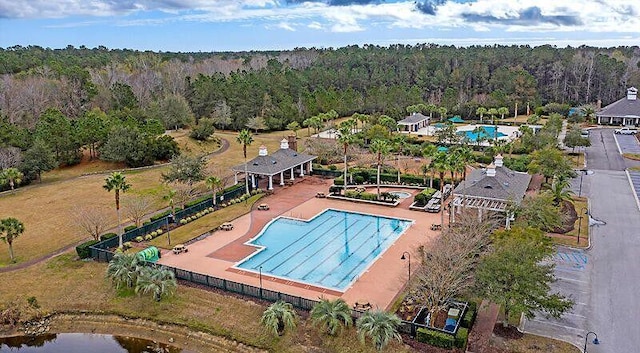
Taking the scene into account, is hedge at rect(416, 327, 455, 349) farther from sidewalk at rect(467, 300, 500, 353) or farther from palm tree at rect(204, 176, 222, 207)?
palm tree at rect(204, 176, 222, 207)

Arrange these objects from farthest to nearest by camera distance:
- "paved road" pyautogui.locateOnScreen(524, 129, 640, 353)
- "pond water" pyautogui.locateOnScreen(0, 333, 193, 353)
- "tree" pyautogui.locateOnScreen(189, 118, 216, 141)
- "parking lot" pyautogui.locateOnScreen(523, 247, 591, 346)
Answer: "tree" pyautogui.locateOnScreen(189, 118, 216, 141) < "pond water" pyautogui.locateOnScreen(0, 333, 193, 353) < "parking lot" pyautogui.locateOnScreen(523, 247, 591, 346) < "paved road" pyautogui.locateOnScreen(524, 129, 640, 353)

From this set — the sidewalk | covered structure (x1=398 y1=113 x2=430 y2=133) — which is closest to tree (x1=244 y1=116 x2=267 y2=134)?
covered structure (x1=398 y1=113 x2=430 y2=133)

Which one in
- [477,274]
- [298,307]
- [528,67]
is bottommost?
[298,307]

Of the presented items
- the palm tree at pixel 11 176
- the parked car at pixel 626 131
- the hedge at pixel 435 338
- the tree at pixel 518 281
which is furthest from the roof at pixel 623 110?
the palm tree at pixel 11 176

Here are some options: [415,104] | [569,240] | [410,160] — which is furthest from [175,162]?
[415,104]

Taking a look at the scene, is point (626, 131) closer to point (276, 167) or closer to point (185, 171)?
point (276, 167)

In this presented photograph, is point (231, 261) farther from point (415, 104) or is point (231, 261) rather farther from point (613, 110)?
point (613, 110)

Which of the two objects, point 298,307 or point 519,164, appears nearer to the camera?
point 298,307
